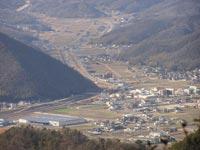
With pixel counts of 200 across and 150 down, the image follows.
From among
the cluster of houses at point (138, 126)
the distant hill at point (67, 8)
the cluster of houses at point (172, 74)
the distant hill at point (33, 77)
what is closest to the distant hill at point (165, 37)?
the cluster of houses at point (172, 74)

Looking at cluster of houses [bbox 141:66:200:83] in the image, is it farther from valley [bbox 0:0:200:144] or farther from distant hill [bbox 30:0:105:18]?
distant hill [bbox 30:0:105:18]

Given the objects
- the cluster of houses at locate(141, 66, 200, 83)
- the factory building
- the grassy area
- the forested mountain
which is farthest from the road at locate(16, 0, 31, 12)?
the forested mountain

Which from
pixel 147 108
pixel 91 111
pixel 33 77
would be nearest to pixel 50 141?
pixel 91 111

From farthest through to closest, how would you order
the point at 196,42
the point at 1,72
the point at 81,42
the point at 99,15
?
the point at 99,15, the point at 81,42, the point at 196,42, the point at 1,72

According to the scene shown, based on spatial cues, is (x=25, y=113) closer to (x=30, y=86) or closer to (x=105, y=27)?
(x=30, y=86)

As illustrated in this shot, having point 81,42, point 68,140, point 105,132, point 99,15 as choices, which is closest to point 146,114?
point 105,132

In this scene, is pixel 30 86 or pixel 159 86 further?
pixel 159 86

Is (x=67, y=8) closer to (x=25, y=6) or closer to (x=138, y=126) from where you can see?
(x=25, y=6)
